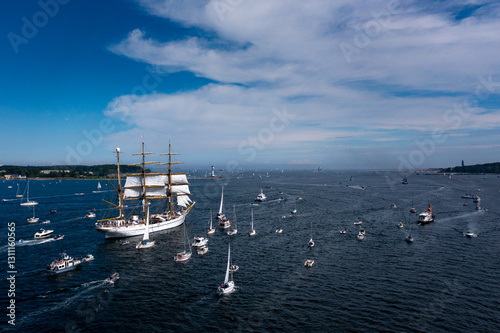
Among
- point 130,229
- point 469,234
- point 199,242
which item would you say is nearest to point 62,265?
point 199,242

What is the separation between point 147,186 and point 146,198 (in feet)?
17.3

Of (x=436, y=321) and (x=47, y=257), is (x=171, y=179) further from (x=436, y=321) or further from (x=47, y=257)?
(x=436, y=321)

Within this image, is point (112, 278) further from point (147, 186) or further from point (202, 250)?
point (147, 186)

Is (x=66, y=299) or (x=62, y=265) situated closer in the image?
(x=66, y=299)

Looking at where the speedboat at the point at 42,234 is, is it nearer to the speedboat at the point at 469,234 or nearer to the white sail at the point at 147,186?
the white sail at the point at 147,186

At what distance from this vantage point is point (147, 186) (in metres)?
104

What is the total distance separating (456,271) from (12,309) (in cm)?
7282

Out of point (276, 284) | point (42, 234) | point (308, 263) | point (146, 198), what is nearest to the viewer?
point (276, 284)

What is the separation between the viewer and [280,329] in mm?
36062

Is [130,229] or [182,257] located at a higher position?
[130,229]

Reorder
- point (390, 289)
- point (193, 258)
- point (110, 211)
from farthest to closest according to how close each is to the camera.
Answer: point (110, 211), point (193, 258), point (390, 289)

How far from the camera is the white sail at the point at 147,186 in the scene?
103 m

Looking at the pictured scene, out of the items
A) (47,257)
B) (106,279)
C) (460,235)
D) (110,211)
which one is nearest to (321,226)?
(460,235)

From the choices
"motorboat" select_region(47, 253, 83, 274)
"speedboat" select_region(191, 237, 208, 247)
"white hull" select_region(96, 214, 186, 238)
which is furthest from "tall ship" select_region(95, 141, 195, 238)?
"motorboat" select_region(47, 253, 83, 274)
